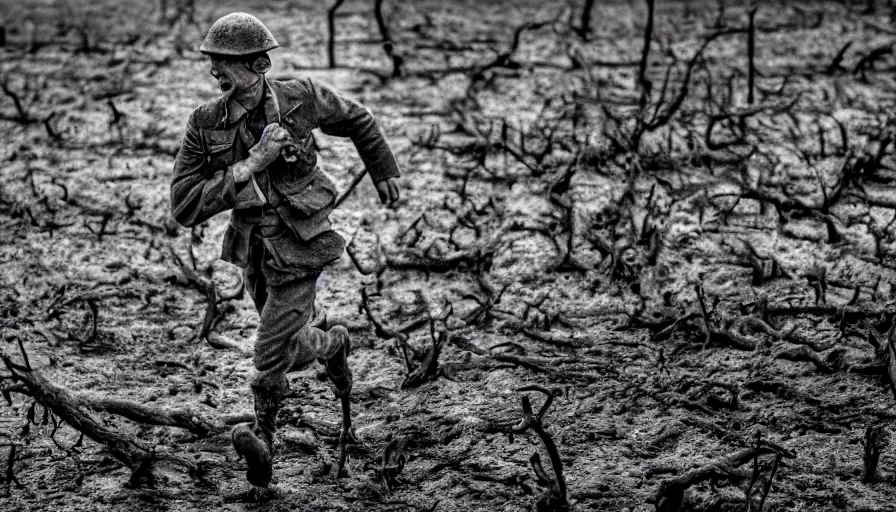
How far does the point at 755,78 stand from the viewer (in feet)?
27.0

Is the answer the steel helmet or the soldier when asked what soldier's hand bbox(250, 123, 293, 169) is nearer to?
the soldier

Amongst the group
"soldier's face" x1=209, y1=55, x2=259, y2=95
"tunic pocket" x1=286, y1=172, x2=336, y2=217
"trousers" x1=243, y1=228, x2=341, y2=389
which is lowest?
"trousers" x1=243, y1=228, x2=341, y2=389

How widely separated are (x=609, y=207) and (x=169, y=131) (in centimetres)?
313

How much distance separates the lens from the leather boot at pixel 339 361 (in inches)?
183

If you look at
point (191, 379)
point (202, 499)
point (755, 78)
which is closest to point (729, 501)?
point (202, 499)

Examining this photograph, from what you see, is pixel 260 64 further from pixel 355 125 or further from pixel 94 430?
pixel 94 430

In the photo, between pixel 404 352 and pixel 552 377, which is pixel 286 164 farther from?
pixel 552 377

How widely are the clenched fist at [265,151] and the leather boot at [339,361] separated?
840 mm

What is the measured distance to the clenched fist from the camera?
411 cm

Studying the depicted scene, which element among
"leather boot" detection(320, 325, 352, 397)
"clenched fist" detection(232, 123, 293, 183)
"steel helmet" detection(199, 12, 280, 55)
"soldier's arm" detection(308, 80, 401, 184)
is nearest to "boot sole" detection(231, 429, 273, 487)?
"leather boot" detection(320, 325, 352, 397)

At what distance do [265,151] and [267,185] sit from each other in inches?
7.9

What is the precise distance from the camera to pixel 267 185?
14.0ft

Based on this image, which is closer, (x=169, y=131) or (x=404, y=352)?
(x=404, y=352)

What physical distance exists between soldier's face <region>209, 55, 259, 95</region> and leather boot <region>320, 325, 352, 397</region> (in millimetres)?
1108
